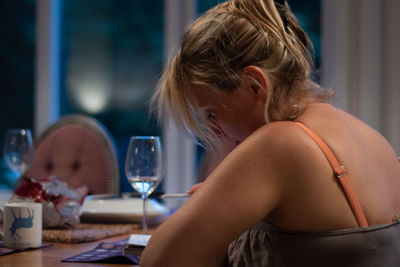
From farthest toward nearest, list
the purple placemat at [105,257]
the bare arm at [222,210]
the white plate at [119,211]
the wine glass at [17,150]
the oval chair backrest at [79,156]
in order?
1. the oval chair backrest at [79,156]
2. the wine glass at [17,150]
3. the white plate at [119,211]
4. the purple placemat at [105,257]
5. the bare arm at [222,210]

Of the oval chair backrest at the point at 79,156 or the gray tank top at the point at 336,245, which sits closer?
the gray tank top at the point at 336,245

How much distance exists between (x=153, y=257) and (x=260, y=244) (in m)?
0.18

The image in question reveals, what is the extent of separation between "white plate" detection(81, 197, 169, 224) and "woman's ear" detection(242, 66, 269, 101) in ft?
2.35

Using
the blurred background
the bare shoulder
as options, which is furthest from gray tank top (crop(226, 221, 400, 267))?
the blurred background

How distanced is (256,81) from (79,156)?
1.57m

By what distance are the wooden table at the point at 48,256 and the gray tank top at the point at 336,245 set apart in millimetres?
316

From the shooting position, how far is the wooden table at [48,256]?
3.23ft

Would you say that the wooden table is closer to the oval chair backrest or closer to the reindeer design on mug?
the reindeer design on mug

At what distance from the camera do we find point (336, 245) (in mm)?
806

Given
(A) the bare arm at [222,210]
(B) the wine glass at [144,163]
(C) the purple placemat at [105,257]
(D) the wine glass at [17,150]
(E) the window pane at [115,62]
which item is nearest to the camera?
(A) the bare arm at [222,210]

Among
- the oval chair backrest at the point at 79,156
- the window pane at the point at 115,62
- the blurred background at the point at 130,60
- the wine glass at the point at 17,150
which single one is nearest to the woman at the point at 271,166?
the wine glass at the point at 17,150

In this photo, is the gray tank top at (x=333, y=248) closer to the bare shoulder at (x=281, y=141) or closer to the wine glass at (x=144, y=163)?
the bare shoulder at (x=281, y=141)

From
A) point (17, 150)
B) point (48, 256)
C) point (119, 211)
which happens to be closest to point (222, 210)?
point (48, 256)

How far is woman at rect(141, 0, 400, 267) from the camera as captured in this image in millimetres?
812
